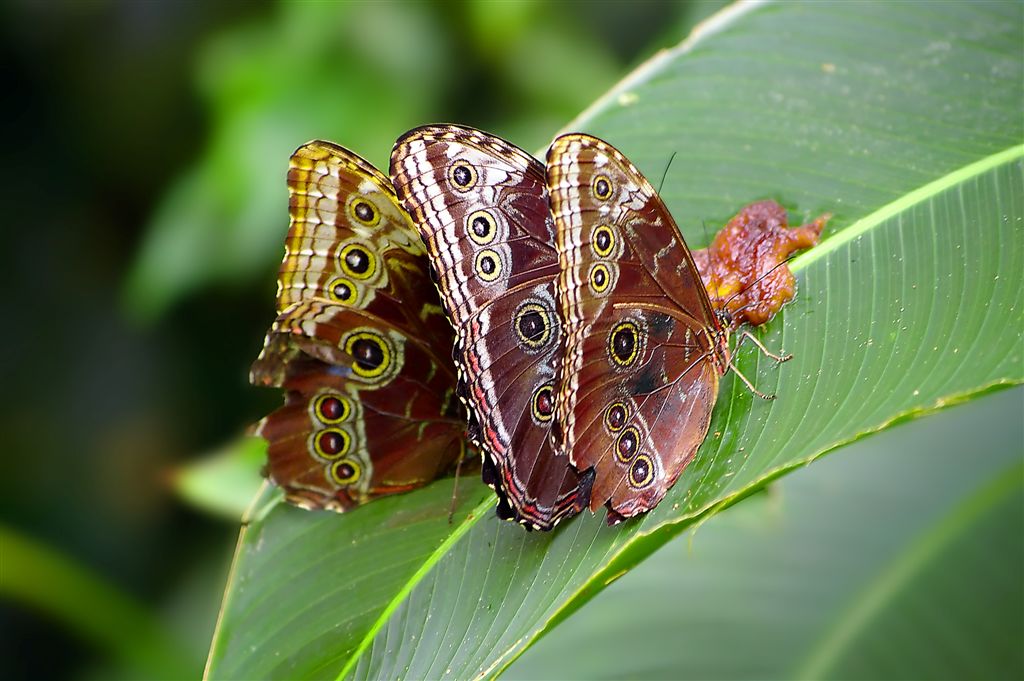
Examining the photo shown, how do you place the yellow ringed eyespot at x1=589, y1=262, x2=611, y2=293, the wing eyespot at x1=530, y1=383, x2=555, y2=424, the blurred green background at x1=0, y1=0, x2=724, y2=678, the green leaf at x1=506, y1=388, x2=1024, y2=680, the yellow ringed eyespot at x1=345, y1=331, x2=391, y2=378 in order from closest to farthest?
the yellow ringed eyespot at x1=589, y1=262, x2=611, y2=293 < the wing eyespot at x1=530, y1=383, x2=555, y2=424 < the yellow ringed eyespot at x1=345, y1=331, x2=391, y2=378 < the green leaf at x1=506, y1=388, x2=1024, y2=680 < the blurred green background at x1=0, y1=0, x2=724, y2=678

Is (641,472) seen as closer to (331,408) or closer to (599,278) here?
(599,278)

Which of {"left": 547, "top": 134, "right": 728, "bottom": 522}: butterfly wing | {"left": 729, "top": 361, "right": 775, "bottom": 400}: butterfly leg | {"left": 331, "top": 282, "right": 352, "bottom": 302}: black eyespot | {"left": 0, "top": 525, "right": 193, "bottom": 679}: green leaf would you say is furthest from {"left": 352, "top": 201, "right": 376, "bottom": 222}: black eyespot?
{"left": 0, "top": 525, "right": 193, "bottom": 679}: green leaf

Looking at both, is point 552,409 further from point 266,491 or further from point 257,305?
point 257,305

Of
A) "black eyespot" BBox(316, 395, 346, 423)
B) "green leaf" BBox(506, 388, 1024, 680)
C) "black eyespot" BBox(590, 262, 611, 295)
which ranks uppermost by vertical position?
"black eyespot" BBox(590, 262, 611, 295)

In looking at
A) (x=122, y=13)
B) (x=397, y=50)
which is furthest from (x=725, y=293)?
(x=122, y=13)

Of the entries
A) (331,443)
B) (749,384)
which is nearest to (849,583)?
(749,384)

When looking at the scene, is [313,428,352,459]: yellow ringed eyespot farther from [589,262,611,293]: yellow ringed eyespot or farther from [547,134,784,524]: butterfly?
[589,262,611,293]: yellow ringed eyespot
